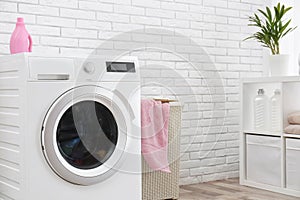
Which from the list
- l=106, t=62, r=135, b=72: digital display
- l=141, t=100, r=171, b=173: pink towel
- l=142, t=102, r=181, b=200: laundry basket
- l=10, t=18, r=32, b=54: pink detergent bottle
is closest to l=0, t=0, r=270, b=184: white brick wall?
l=10, t=18, r=32, b=54: pink detergent bottle

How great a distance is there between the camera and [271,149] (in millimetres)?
3355

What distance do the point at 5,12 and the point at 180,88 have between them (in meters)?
1.43

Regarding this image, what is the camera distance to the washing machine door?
2.29m

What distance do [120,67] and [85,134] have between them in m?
0.42

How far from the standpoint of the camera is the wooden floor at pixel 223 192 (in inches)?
124

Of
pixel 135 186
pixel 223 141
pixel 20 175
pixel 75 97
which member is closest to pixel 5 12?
pixel 75 97

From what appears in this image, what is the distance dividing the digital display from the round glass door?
0.21m

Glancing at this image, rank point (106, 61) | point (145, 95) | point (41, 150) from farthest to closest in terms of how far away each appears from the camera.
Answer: point (145, 95) < point (106, 61) < point (41, 150)

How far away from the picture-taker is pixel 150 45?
136 inches

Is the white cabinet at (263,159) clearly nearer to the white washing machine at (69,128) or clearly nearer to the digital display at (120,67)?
the white washing machine at (69,128)

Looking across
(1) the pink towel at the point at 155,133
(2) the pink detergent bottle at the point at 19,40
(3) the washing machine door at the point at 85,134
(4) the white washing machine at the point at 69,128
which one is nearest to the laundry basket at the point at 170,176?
(1) the pink towel at the point at 155,133

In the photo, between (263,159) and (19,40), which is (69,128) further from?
(263,159)

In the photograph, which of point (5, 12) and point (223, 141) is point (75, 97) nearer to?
point (5, 12)

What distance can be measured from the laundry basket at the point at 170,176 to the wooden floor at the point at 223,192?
0.14 metres
